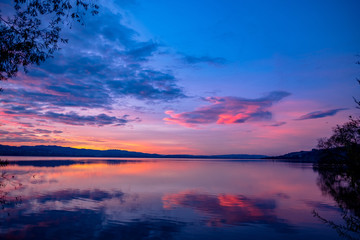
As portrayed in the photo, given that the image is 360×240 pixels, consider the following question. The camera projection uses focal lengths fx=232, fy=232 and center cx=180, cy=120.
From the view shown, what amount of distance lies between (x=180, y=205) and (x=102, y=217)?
7.56 m

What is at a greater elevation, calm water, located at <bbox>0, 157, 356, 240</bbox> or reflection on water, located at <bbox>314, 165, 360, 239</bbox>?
reflection on water, located at <bbox>314, 165, 360, 239</bbox>

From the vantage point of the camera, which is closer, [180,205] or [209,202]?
[180,205]

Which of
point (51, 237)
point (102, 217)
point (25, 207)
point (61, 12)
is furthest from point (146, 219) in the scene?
point (61, 12)

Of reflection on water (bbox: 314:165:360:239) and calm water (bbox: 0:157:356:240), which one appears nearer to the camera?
reflection on water (bbox: 314:165:360:239)

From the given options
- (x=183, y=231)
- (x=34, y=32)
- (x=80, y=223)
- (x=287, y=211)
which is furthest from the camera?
(x=287, y=211)

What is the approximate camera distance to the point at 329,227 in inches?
625

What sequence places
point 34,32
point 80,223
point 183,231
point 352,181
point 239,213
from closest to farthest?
point 352,181 < point 34,32 < point 183,231 < point 80,223 < point 239,213

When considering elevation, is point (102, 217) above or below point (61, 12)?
below

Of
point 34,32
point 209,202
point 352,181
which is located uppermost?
point 34,32

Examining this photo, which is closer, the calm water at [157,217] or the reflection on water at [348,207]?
the reflection on water at [348,207]

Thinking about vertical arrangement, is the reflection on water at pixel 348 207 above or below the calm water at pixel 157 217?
above

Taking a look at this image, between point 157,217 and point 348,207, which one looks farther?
point 348,207

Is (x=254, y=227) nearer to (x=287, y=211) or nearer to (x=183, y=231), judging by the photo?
(x=183, y=231)

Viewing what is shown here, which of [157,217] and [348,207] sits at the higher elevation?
[348,207]
